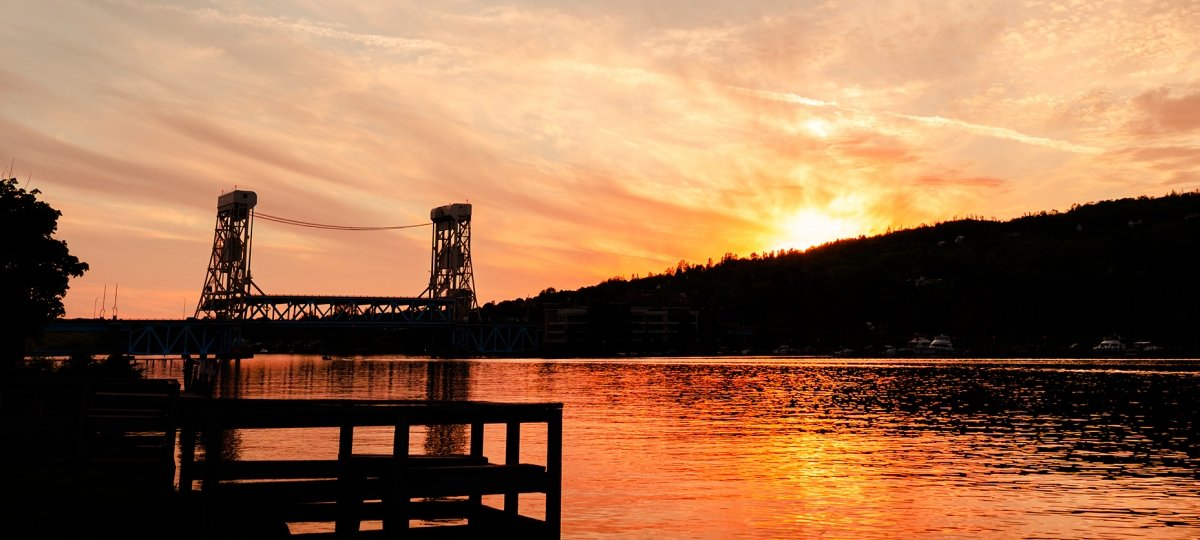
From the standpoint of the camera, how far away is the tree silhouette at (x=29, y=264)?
1512 inches

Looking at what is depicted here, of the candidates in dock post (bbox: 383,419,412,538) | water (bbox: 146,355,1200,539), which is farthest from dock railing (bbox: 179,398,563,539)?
water (bbox: 146,355,1200,539)

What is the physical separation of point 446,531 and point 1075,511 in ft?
55.4

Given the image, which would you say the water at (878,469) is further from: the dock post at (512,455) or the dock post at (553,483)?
the dock post at (553,483)

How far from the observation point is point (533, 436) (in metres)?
45.6

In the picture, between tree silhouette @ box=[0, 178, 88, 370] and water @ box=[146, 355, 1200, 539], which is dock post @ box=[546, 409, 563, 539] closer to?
water @ box=[146, 355, 1200, 539]

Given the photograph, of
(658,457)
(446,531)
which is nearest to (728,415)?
(658,457)

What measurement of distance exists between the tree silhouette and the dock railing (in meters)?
24.6

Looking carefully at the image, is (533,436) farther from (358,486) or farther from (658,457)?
(358,486)

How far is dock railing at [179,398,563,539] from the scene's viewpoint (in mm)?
16172

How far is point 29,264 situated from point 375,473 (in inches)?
1131

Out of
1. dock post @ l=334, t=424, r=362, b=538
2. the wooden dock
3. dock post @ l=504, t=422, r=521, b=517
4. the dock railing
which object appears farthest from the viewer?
dock post @ l=504, t=422, r=521, b=517

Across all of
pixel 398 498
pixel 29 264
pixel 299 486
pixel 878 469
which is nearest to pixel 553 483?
pixel 398 498

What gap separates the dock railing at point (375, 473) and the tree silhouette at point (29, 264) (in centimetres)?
2460

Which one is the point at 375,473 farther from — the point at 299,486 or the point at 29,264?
the point at 29,264
